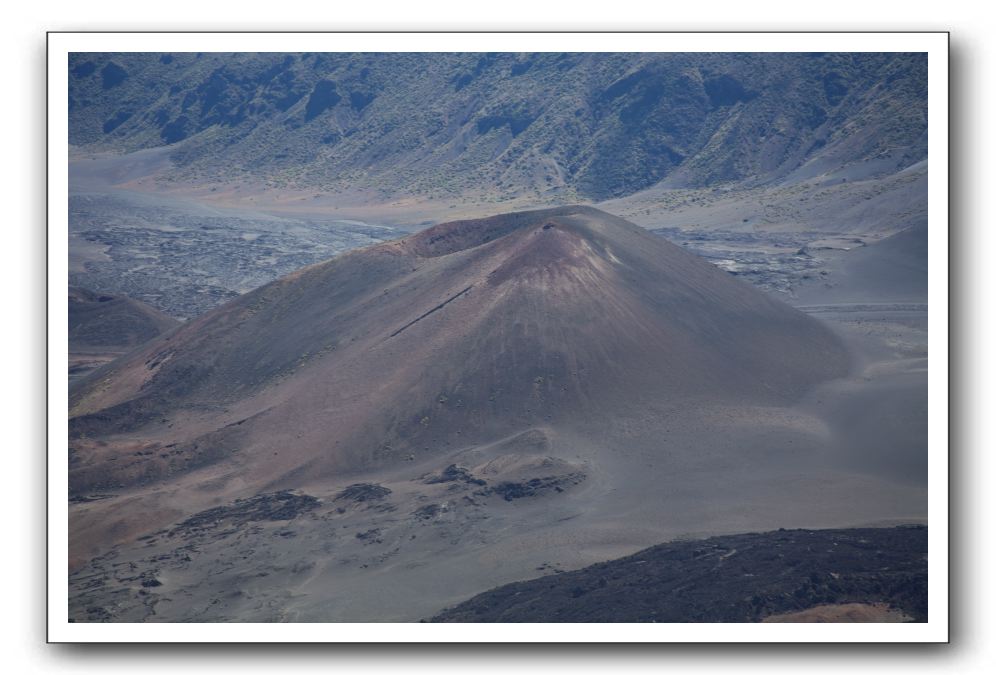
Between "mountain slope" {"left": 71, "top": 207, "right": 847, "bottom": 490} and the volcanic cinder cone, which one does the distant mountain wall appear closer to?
"mountain slope" {"left": 71, "top": 207, "right": 847, "bottom": 490}

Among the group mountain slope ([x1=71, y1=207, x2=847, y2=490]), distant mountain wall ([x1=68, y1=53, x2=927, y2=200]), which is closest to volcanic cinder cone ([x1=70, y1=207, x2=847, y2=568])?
mountain slope ([x1=71, y1=207, x2=847, y2=490])

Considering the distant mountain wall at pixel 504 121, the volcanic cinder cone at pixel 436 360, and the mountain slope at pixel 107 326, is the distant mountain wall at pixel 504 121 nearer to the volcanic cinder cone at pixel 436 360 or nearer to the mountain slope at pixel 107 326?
the mountain slope at pixel 107 326

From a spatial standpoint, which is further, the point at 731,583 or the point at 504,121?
the point at 504,121

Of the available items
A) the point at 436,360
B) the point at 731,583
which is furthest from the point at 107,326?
the point at 731,583

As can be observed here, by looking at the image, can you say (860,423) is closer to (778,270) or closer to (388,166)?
(778,270)

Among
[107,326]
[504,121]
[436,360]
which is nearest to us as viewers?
[436,360]

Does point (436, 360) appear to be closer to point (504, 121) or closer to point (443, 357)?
point (443, 357)

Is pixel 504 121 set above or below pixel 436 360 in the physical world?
above

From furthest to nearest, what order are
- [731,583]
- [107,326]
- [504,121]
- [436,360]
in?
1. [504,121]
2. [107,326]
3. [436,360]
4. [731,583]
